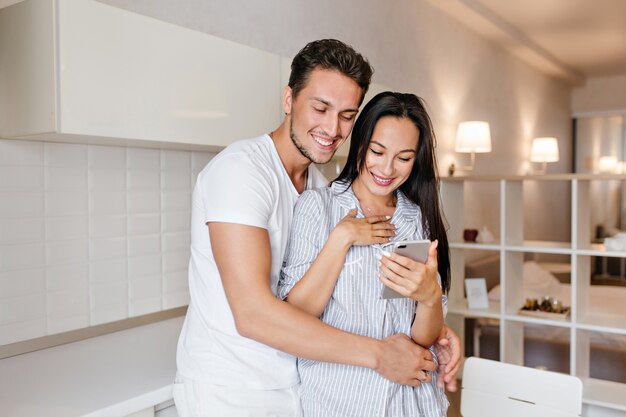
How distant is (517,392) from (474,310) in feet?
4.81

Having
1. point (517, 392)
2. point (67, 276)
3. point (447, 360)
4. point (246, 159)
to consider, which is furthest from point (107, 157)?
point (517, 392)

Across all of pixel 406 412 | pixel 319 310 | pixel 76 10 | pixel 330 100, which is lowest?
pixel 406 412

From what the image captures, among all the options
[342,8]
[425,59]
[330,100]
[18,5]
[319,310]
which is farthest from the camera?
[425,59]

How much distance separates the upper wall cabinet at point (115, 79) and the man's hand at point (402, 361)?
921mm

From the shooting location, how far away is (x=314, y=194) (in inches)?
57.5

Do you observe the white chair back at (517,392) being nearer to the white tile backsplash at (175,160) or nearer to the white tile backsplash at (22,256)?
the white tile backsplash at (175,160)

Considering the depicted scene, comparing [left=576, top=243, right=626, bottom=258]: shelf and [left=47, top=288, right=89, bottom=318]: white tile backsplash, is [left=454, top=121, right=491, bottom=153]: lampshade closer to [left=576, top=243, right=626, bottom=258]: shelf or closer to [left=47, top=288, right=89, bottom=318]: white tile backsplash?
[left=576, top=243, right=626, bottom=258]: shelf

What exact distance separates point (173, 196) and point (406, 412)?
4.27ft

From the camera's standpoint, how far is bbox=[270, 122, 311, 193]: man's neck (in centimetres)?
153

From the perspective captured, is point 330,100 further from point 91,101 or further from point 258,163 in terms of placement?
point 91,101

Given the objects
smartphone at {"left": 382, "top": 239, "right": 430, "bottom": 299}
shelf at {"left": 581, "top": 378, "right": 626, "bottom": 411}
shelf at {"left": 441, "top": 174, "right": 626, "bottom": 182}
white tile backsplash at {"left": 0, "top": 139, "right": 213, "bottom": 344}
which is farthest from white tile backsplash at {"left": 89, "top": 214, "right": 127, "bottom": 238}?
shelf at {"left": 581, "top": 378, "right": 626, "bottom": 411}

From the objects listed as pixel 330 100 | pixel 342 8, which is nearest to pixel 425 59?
pixel 342 8

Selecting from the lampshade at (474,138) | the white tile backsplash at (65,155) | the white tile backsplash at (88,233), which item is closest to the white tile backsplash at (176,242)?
the white tile backsplash at (88,233)

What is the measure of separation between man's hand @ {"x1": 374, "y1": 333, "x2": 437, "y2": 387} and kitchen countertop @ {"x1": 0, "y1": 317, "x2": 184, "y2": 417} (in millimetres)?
772
